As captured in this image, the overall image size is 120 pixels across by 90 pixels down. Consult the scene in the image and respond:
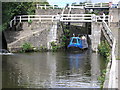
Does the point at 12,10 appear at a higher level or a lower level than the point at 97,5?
lower

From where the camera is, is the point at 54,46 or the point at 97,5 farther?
the point at 97,5

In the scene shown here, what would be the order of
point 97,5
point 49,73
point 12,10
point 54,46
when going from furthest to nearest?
point 97,5, point 12,10, point 54,46, point 49,73

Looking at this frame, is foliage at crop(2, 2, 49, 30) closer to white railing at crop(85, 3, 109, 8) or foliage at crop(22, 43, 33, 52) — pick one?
foliage at crop(22, 43, 33, 52)

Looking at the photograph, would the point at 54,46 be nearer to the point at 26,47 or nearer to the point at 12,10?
the point at 26,47

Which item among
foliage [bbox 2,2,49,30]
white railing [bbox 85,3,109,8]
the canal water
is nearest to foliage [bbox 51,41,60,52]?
foliage [bbox 2,2,49,30]

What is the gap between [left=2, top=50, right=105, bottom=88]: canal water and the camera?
13.8m

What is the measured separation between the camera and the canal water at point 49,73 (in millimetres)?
13762

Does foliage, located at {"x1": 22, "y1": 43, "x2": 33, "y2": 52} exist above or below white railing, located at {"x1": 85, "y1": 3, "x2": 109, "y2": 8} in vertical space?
below

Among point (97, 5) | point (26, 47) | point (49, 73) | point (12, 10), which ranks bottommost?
point (49, 73)

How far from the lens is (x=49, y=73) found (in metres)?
16.6

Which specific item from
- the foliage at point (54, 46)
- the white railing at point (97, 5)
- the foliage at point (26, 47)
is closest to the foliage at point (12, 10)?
the foliage at point (26, 47)

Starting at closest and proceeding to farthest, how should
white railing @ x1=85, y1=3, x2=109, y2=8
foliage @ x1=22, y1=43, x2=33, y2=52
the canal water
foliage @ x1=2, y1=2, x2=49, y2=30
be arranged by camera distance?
the canal water, foliage @ x1=22, y1=43, x2=33, y2=52, foliage @ x1=2, y1=2, x2=49, y2=30, white railing @ x1=85, y1=3, x2=109, y2=8

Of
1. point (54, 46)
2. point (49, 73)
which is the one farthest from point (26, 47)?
point (49, 73)

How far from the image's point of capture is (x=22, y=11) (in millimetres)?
33875
